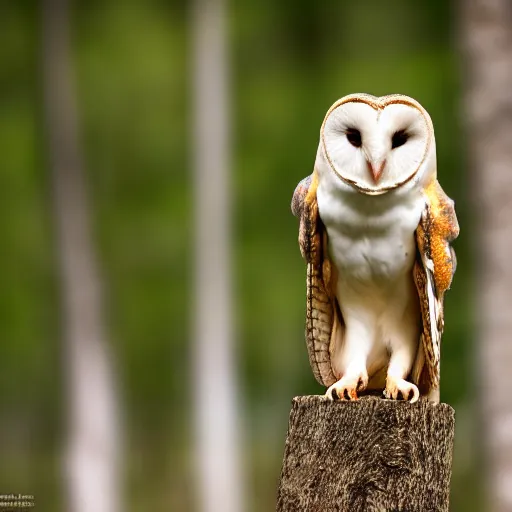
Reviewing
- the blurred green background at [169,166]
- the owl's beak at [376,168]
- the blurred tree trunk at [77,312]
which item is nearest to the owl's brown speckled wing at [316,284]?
the owl's beak at [376,168]

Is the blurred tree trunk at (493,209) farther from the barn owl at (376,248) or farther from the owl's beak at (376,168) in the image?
the owl's beak at (376,168)

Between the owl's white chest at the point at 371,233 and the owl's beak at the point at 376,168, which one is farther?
the owl's white chest at the point at 371,233

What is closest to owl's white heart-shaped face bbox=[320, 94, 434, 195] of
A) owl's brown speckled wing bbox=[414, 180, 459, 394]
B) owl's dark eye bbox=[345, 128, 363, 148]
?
owl's dark eye bbox=[345, 128, 363, 148]

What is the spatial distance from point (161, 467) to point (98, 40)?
6666 mm

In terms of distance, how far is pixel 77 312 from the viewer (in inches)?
624

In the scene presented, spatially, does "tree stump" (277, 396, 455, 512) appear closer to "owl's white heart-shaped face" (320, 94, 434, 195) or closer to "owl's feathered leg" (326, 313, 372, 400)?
"owl's feathered leg" (326, 313, 372, 400)

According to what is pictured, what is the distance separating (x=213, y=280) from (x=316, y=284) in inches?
490

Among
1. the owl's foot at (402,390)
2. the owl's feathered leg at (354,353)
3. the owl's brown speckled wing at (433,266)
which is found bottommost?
the owl's foot at (402,390)

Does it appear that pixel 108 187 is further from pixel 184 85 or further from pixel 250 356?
pixel 250 356

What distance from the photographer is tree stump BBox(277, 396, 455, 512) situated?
3996 millimetres

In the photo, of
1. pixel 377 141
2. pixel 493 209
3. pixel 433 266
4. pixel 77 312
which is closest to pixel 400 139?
pixel 377 141

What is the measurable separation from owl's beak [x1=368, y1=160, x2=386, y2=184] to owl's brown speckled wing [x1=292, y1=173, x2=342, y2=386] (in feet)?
0.89

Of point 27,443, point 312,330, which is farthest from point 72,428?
point 312,330

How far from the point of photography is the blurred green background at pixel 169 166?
63.5ft
